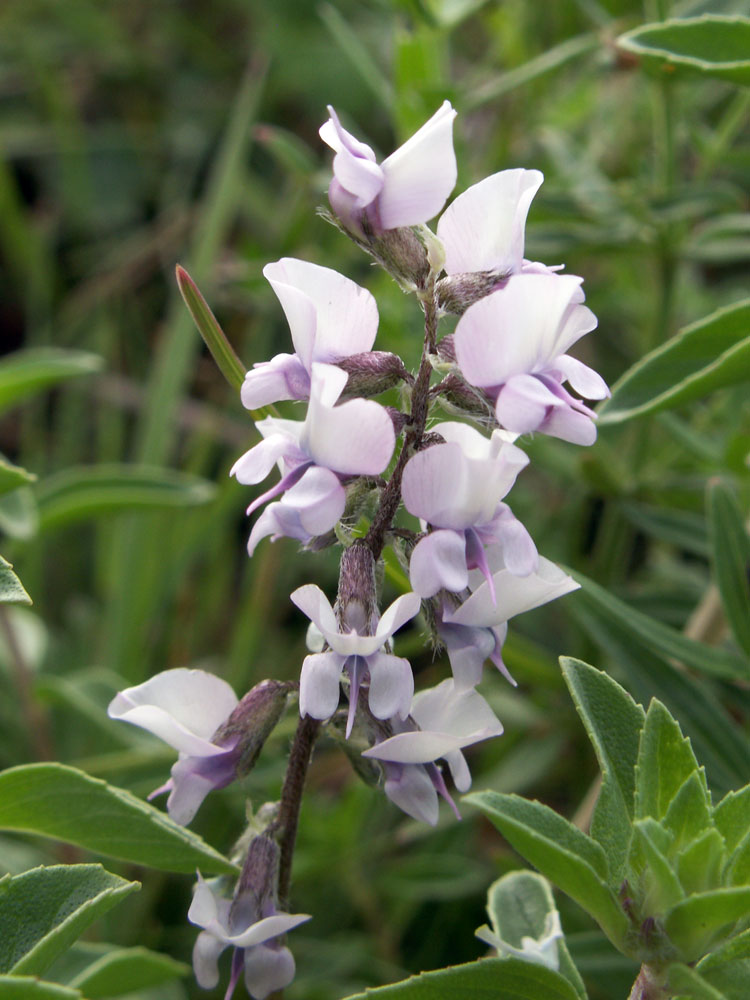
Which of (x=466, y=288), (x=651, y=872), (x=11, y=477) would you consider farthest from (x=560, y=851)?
(x=11, y=477)

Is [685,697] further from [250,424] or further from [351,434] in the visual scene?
[250,424]

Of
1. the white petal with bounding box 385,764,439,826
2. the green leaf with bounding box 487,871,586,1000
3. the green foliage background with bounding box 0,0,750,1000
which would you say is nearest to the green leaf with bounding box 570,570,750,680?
the green foliage background with bounding box 0,0,750,1000

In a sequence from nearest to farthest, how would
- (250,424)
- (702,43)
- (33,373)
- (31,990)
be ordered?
(31,990), (702,43), (33,373), (250,424)

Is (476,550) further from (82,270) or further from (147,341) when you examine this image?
(82,270)

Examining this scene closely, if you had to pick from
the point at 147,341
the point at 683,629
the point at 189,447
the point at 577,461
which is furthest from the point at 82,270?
the point at 683,629

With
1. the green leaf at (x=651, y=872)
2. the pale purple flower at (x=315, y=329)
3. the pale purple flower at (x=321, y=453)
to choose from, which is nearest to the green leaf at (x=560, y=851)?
the green leaf at (x=651, y=872)

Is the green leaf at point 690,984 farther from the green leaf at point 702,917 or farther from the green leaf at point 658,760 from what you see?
the green leaf at point 658,760
